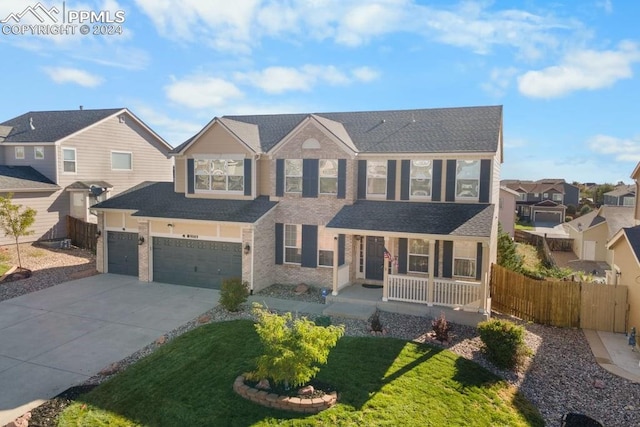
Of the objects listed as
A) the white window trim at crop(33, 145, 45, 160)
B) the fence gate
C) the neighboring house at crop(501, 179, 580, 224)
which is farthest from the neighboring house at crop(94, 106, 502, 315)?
the neighboring house at crop(501, 179, 580, 224)

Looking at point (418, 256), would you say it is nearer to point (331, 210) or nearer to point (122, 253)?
point (331, 210)

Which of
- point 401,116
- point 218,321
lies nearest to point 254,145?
point 401,116

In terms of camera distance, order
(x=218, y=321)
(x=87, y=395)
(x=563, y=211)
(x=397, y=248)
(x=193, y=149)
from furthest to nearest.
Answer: (x=563, y=211), (x=193, y=149), (x=397, y=248), (x=218, y=321), (x=87, y=395)

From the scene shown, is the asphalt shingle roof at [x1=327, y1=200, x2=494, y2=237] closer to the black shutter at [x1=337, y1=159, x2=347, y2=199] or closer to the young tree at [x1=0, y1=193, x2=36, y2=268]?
the black shutter at [x1=337, y1=159, x2=347, y2=199]

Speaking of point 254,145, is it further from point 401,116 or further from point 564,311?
point 564,311

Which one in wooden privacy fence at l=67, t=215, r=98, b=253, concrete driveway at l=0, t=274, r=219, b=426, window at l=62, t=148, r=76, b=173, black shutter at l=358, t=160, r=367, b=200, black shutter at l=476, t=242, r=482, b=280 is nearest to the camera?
concrete driveway at l=0, t=274, r=219, b=426

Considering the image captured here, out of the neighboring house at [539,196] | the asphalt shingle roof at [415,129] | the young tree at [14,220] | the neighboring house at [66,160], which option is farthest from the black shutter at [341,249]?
the neighboring house at [539,196]

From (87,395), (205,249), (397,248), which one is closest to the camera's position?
(87,395)
